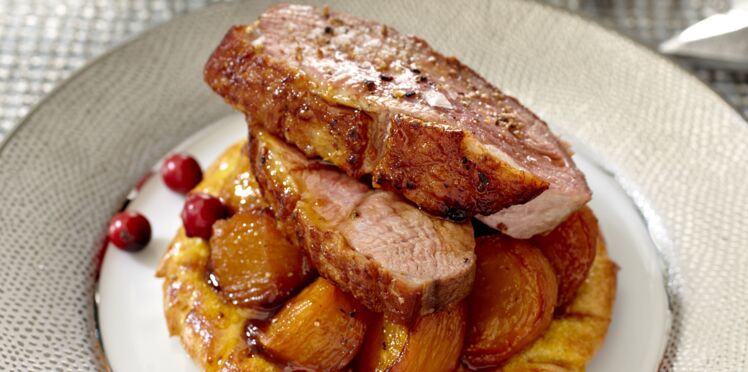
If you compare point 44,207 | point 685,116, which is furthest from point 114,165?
point 685,116

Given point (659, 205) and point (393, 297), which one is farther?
point (659, 205)

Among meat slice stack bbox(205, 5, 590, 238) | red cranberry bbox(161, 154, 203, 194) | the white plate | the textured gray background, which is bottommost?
the white plate

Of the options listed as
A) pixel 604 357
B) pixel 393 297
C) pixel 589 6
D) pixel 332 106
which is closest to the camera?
pixel 393 297

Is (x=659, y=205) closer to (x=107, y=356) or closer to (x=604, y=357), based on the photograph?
(x=604, y=357)

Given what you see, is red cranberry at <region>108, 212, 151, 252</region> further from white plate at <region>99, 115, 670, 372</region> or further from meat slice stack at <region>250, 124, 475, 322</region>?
meat slice stack at <region>250, 124, 475, 322</region>

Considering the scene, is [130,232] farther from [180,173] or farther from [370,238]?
[370,238]

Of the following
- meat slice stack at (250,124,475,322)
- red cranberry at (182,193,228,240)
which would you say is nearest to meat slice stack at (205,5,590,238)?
meat slice stack at (250,124,475,322)
